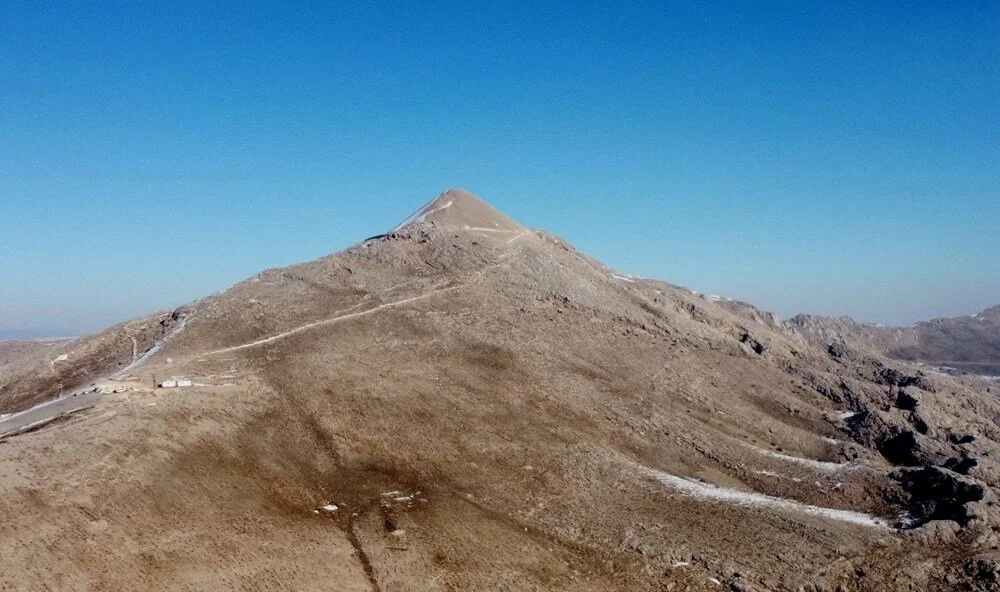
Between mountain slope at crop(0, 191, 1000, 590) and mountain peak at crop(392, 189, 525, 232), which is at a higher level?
mountain peak at crop(392, 189, 525, 232)

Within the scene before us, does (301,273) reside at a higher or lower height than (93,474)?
higher

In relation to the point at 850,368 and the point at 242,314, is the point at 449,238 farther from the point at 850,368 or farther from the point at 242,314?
the point at 850,368

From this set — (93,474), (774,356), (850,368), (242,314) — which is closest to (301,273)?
(242,314)

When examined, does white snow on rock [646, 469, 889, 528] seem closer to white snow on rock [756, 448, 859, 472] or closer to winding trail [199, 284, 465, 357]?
white snow on rock [756, 448, 859, 472]

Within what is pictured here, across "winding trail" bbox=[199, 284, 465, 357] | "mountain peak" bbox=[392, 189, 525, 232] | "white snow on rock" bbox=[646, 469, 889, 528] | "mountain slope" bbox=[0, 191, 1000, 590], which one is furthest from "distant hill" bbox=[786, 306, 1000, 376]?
"white snow on rock" bbox=[646, 469, 889, 528]

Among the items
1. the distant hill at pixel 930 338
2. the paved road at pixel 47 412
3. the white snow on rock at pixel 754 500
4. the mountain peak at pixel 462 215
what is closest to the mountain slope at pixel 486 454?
the white snow on rock at pixel 754 500
